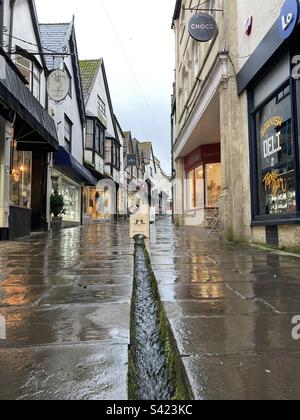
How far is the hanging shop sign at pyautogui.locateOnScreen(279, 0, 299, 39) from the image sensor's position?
5395mm

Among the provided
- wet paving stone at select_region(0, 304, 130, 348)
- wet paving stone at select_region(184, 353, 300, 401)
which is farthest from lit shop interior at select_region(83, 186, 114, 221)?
wet paving stone at select_region(184, 353, 300, 401)

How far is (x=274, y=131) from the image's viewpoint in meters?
7.11

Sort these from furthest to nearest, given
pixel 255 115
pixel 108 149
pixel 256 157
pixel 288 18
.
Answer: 1. pixel 108 149
2. pixel 255 115
3. pixel 256 157
4. pixel 288 18

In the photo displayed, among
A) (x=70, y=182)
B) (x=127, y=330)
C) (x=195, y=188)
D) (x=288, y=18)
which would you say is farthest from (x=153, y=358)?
(x=70, y=182)

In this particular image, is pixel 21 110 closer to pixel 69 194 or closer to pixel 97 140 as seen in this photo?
pixel 69 194

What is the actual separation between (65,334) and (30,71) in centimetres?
1257

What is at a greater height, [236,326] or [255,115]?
[255,115]

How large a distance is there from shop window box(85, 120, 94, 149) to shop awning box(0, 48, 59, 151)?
1068 cm

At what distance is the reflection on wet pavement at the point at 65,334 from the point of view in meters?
1.47

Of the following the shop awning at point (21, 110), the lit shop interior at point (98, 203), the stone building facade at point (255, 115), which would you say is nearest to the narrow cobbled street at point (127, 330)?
the stone building facade at point (255, 115)

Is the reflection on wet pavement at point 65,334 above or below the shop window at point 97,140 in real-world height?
below

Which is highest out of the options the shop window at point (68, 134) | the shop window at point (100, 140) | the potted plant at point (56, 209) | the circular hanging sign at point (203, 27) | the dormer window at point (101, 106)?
the dormer window at point (101, 106)

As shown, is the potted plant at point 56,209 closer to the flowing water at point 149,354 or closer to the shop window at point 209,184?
the shop window at point 209,184

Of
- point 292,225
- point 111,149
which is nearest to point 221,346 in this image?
point 292,225
